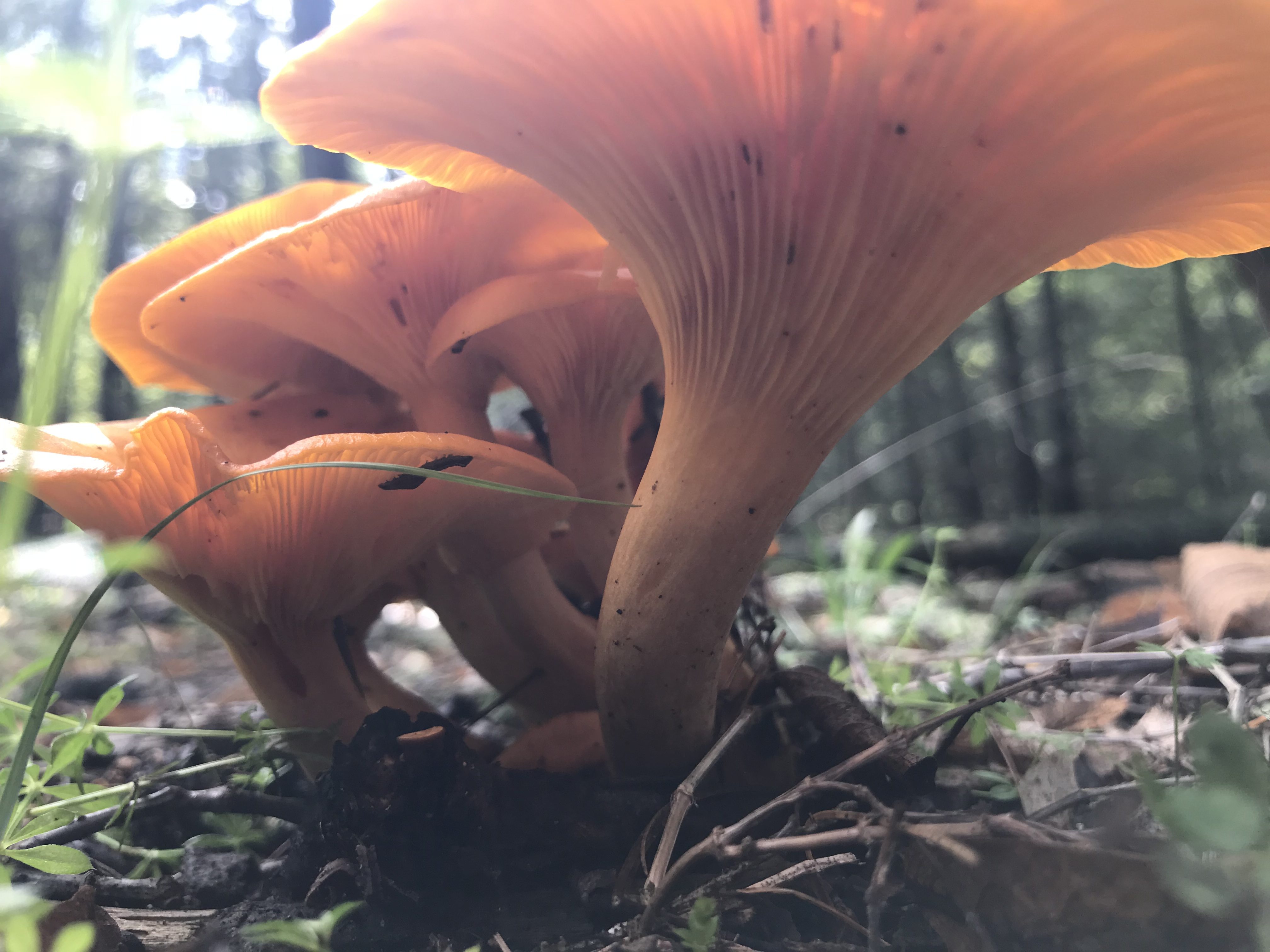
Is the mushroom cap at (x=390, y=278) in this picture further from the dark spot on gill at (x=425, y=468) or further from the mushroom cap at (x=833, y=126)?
the dark spot on gill at (x=425, y=468)

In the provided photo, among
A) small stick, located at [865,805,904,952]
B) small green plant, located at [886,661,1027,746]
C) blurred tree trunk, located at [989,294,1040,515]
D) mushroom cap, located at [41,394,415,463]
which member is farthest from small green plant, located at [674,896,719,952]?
blurred tree trunk, located at [989,294,1040,515]

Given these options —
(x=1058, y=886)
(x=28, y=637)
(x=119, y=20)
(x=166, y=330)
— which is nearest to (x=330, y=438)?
(x=119, y=20)

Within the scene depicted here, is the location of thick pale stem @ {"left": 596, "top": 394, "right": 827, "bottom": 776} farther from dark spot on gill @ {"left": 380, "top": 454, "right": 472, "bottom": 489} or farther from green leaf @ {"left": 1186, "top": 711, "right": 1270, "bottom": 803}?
green leaf @ {"left": 1186, "top": 711, "right": 1270, "bottom": 803}

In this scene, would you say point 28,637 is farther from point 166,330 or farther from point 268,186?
point 268,186

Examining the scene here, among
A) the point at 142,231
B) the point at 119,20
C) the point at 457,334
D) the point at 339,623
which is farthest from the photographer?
the point at 142,231

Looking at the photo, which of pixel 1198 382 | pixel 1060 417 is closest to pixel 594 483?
pixel 1060 417
